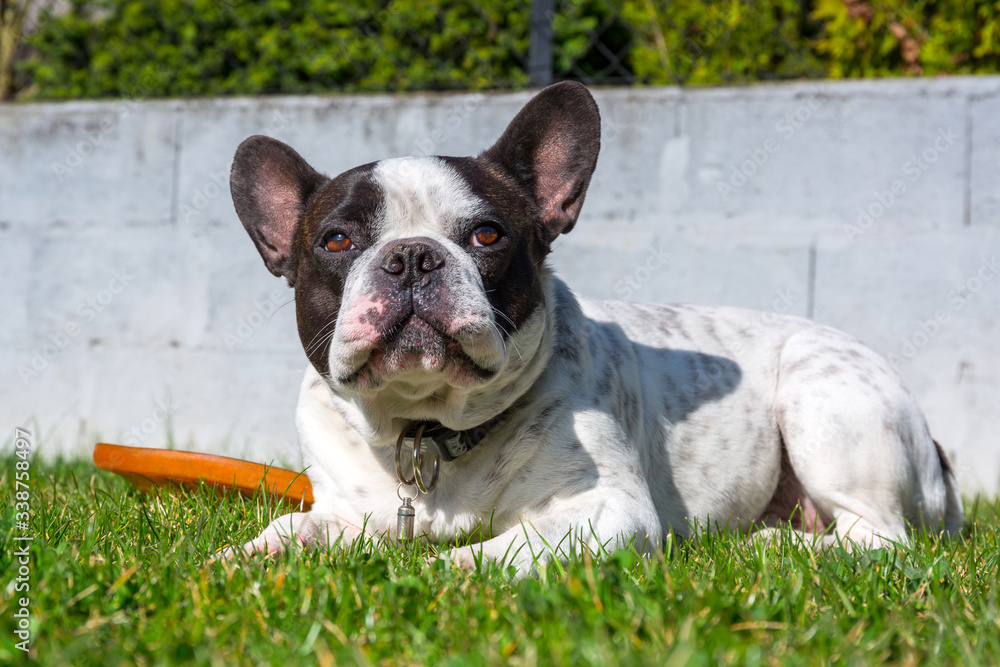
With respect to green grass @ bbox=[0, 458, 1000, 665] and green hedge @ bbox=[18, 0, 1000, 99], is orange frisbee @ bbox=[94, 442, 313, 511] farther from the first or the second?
green hedge @ bbox=[18, 0, 1000, 99]

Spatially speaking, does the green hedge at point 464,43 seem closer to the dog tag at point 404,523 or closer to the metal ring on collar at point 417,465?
the metal ring on collar at point 417,465

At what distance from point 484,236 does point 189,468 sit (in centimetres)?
139

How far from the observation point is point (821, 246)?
5.15 metres

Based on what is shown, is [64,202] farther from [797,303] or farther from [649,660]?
[649,660]

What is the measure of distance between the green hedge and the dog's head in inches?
109

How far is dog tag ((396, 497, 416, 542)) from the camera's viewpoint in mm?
2699

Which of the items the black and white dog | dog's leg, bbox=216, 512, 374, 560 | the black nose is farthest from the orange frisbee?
the black nose

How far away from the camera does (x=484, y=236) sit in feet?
9.23

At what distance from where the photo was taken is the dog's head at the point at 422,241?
2510 mm

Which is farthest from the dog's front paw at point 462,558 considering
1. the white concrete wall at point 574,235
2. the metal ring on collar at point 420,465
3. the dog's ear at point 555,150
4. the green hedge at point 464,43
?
the green hedge at point 464,43

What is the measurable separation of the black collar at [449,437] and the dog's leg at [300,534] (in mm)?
354

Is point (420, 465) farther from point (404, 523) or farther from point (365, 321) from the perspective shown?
point (365, 321)

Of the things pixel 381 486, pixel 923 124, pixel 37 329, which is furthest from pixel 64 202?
pixel 923 124

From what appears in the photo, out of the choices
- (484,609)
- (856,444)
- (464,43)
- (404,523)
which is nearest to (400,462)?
(404,523)
